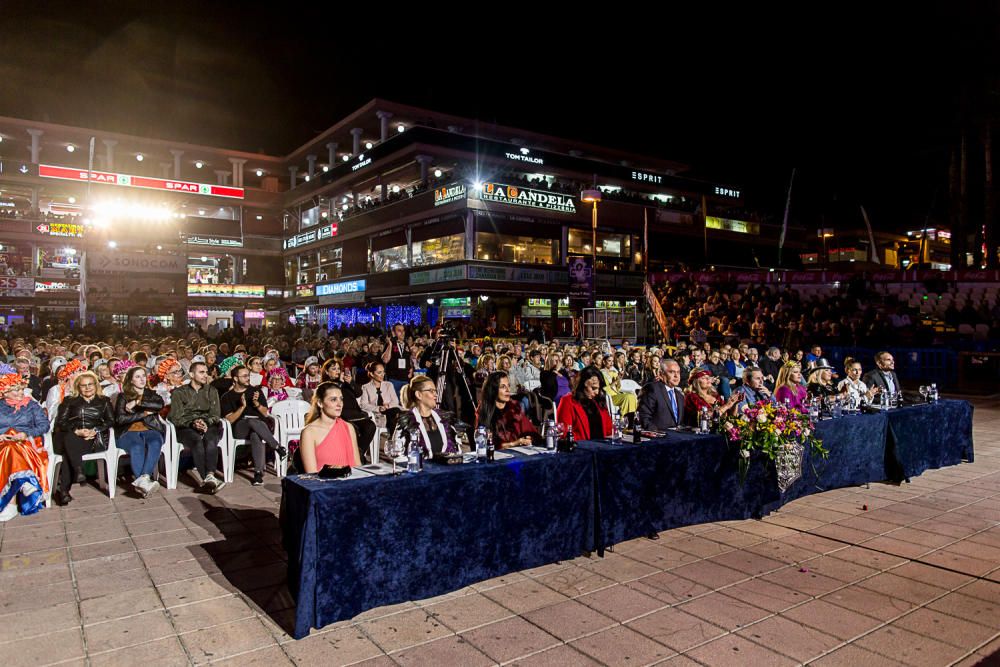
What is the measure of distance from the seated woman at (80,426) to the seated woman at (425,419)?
422 cm

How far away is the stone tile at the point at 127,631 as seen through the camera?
147 inches

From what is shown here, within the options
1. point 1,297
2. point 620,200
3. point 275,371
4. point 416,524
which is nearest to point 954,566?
point 416,524

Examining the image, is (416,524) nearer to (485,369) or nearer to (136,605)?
(136,605)

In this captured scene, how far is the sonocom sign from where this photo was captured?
1834 centimetres

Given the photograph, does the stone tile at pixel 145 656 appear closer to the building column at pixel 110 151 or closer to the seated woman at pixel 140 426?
the seated woman at pixel 140 426

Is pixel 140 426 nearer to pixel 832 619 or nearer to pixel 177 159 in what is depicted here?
pixel 832 619

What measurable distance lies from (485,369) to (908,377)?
15.3 m

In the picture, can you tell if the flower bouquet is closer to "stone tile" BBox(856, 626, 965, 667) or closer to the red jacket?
the red jacket

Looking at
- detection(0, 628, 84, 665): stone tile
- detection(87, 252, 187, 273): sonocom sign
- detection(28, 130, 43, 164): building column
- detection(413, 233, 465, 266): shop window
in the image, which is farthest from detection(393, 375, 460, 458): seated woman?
detection(28, 130, 43, 164): building column

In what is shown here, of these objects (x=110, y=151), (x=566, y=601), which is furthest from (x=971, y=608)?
(x=110, y=151)

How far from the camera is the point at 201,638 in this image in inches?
150

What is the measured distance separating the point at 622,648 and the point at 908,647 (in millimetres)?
1750

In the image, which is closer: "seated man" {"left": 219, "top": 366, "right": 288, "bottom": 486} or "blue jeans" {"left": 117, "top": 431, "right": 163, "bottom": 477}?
"blue jeans" {"left": 117, "top": 431, "right": 163, "bottom": 477}

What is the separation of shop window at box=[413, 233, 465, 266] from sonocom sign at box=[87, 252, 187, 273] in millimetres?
16967
